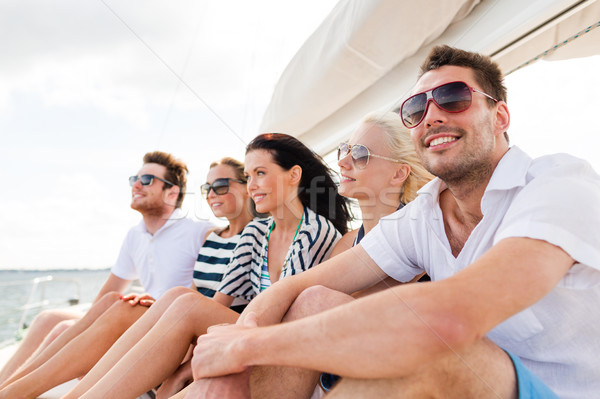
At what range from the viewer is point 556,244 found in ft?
2.91

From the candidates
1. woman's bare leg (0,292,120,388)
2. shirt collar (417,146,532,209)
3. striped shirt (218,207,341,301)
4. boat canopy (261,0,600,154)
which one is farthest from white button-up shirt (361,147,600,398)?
woman's bare leg (0,292,120,388)

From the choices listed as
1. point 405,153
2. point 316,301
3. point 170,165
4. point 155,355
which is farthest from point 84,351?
point 405,153

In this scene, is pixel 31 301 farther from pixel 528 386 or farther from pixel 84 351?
pixel 528 386

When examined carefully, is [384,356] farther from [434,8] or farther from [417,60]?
[417,60]

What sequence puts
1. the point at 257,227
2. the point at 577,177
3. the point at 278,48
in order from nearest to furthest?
the point at 577,177 → the point at 257,227 → the point at 278,48

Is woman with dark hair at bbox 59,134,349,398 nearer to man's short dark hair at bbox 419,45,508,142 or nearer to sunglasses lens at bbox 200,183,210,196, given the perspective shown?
→ sunglasses lens at bbox 200,183,210,196

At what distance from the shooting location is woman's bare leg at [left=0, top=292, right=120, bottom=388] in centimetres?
212

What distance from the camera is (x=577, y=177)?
102 centimetres

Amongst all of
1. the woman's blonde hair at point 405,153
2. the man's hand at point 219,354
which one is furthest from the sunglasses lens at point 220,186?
the man's hand at point 219,354

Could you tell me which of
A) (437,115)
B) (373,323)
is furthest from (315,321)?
(437,115)

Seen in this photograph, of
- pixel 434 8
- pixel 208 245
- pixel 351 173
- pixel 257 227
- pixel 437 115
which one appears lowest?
pixel 208 245

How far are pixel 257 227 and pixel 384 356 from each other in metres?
1.83

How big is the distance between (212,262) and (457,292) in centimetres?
219

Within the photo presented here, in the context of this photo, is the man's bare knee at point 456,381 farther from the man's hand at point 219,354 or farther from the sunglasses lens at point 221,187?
the sunglasses lens at point 221,187
